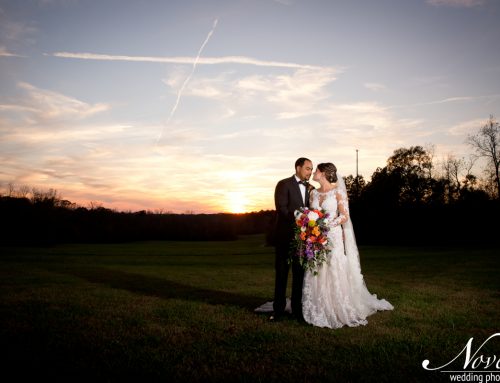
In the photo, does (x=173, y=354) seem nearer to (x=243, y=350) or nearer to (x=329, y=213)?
(x=243, y=350)

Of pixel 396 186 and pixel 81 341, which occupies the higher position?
pixel 396 186

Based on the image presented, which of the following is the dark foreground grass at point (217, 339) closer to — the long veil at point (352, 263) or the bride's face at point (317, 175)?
the long veil at point (352, 263)

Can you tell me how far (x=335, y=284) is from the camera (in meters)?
7.98

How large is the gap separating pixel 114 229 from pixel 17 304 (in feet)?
192

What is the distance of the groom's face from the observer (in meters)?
8.28

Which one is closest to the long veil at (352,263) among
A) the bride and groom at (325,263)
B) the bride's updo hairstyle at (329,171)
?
the bride and groom at (325,263)

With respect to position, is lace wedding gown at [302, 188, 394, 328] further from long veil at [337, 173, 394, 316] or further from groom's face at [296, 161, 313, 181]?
groom's face at [296, 161, 313, 181]

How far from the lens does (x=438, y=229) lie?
5134 centimetres

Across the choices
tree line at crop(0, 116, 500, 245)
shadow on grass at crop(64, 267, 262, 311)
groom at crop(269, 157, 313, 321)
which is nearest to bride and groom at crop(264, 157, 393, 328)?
groom at crop(269, 157, 313, 321)

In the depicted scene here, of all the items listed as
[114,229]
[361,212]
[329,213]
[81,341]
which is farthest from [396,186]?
[81,341]

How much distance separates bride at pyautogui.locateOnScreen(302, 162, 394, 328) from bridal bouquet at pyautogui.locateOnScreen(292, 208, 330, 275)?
Result: 0.23m

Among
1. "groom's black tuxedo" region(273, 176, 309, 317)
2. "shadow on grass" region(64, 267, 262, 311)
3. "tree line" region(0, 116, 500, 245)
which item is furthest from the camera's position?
"tree line" region(0, 116, 500, 245)

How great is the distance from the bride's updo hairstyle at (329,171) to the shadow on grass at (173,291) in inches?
148

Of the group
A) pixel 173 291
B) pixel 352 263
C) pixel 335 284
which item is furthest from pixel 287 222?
pixel 173 291
